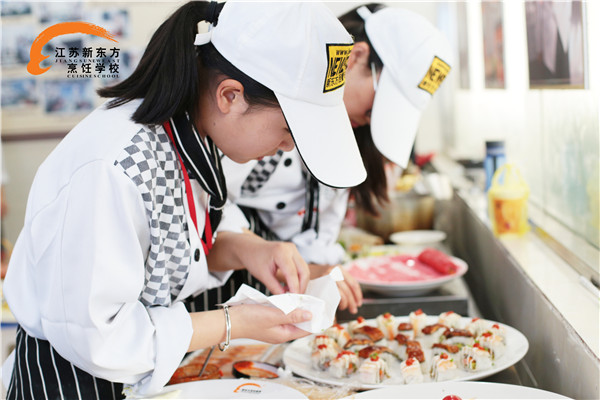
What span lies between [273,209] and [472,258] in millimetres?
954

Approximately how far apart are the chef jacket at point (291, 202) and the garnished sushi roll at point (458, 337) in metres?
0.59

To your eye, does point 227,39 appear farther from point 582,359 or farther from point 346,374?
point 582,359

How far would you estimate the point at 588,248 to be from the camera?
1534 millimetres

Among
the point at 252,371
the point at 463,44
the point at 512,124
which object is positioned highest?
the point at 463,44

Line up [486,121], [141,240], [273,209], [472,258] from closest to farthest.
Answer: [141,240] < [273,209] < [472,258] < [486,121]

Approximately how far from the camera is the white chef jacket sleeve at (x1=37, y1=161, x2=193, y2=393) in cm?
97

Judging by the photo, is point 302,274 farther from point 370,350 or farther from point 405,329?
point 405,329

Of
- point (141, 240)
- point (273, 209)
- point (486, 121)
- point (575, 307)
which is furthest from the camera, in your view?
point (486, 121)

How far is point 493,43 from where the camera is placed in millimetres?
2889

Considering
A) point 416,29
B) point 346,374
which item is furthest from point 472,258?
point 346,374

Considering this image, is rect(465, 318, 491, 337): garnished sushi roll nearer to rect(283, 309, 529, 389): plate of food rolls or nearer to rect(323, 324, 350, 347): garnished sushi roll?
rect(283, 309, 529, 389): plate of food rolls

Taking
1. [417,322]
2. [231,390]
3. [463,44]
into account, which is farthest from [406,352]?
[463,44]

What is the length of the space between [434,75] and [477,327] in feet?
2.07

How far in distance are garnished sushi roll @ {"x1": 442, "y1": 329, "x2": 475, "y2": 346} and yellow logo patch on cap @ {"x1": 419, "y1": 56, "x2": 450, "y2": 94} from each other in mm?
604
